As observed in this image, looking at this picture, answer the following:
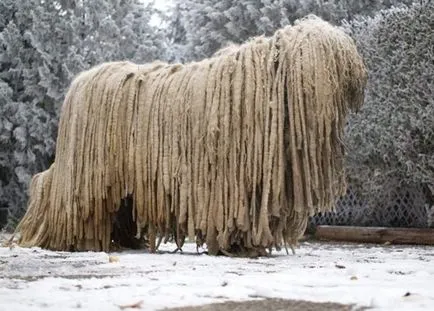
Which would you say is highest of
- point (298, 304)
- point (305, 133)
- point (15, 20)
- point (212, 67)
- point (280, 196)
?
point (15, 20)

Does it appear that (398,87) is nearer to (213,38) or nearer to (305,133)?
(305,133)

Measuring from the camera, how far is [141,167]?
5.21m

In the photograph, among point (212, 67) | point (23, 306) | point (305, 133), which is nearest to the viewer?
point (23, 306)

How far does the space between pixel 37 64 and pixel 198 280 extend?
7.43m

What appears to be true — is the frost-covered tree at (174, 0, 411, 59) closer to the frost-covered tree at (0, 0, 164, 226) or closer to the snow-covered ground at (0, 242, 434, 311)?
the frost-covered tree at (0, 0, 164, 226)

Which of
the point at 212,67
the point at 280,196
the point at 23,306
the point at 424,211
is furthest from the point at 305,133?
the point at 424,211

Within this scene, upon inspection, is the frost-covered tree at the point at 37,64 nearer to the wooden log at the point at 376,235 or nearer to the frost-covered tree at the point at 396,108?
the wooden log at the point at 376,235

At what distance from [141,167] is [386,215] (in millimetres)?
3867

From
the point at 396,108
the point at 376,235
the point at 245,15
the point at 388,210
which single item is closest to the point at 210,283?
the point at 396,108

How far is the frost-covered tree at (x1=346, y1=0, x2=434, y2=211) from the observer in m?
7.31

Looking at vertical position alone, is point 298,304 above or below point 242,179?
below

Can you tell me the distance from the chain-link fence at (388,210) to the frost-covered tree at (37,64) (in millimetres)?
3711

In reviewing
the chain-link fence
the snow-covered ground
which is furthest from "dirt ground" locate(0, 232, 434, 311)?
the chain-link fence

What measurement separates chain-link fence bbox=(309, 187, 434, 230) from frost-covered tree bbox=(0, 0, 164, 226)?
3711 millimetres
